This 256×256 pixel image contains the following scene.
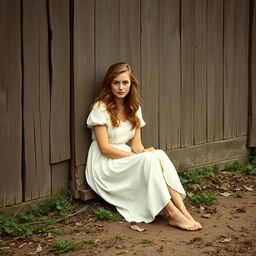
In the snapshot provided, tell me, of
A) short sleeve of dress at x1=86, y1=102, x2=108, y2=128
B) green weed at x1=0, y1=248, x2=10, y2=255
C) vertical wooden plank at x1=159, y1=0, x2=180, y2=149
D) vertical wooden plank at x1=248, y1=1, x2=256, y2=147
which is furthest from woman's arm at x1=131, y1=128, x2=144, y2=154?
vertical wooden plank at x1=248, y1=1, x2=256, y2=147

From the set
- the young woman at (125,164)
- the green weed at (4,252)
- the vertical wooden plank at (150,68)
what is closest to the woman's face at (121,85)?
the young woman at (125,164)

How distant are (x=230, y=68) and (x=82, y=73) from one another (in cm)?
243

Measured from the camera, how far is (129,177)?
4.72m

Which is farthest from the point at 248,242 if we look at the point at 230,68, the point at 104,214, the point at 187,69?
the point at 230,68

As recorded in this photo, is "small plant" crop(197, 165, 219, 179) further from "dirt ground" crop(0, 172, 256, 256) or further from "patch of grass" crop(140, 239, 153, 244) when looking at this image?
"patch of grass" crop(140, 239, 153, 244)

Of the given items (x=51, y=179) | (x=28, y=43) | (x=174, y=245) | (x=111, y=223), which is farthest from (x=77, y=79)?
(x=174, y=245)

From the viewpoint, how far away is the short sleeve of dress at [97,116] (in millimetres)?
4656

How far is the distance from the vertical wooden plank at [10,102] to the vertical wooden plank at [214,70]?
8.58 feet

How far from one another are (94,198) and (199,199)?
1.07 m

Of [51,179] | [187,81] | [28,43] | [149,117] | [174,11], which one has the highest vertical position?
[174,11]

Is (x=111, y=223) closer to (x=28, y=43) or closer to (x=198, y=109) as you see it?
(x=28, y=43)

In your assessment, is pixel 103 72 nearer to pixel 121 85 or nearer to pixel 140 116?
pixel 121 85

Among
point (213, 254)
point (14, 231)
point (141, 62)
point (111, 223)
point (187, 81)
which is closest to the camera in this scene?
point (213, 254)

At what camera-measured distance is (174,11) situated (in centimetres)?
557
